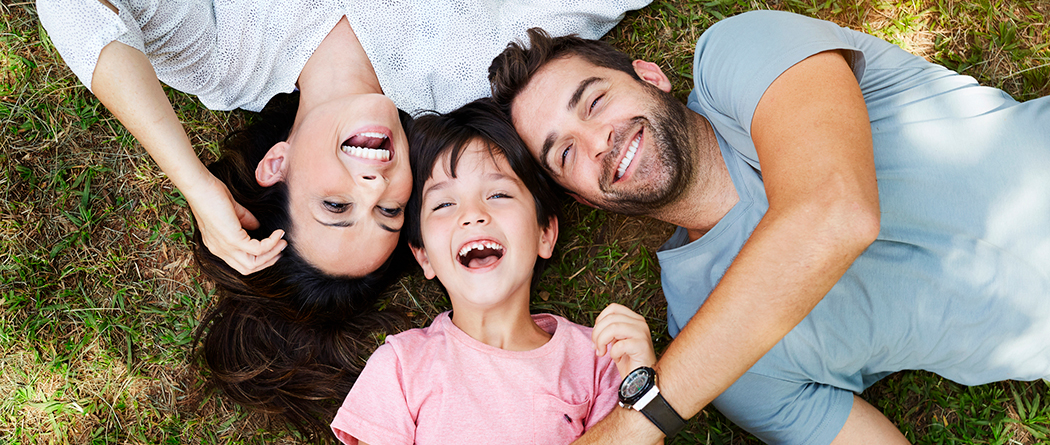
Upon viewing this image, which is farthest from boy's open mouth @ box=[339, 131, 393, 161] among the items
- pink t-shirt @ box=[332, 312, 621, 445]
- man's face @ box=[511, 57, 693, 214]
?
pink t-shirt @ box=[332, 312, 621, 445]

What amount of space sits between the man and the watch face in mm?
79

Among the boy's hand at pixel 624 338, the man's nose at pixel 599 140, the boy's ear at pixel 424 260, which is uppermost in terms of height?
the man's nose at pixel 599 140

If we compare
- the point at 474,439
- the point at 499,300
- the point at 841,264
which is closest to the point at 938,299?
the point at 841,264

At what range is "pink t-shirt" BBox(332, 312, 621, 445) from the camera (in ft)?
9.82

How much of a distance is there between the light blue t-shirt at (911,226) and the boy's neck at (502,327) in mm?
1045

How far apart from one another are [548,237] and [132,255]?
8.58 ft

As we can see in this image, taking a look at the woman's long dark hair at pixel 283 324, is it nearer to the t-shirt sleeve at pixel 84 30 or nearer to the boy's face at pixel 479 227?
the boy's face at pixel 479 227

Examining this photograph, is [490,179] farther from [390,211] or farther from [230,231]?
[230,231]

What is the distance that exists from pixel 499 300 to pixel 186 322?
2.10 meters

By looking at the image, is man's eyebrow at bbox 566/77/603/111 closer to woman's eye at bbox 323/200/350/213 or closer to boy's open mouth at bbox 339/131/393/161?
boy's open mouth at bbox 339/131/393/161

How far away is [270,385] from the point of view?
3.54 metres

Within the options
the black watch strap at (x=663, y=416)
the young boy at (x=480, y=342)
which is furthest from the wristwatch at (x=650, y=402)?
the young boy at (x=480, y=342)

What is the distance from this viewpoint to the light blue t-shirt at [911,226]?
102 inches

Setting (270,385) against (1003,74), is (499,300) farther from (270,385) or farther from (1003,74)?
(1003,74)
